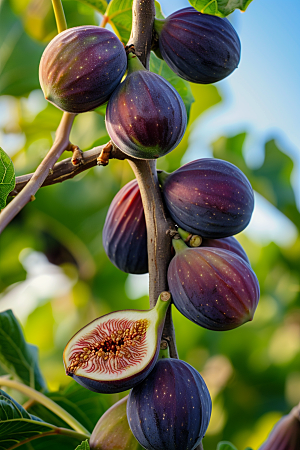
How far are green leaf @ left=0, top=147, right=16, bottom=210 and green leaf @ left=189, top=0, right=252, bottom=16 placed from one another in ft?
1.35

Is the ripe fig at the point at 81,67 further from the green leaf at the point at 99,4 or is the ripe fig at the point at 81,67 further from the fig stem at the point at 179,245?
the green leaf at the point at 99,4

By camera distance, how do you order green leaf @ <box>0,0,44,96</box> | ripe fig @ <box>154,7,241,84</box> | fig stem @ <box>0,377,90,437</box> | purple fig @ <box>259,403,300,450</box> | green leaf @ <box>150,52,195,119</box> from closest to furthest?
ripe fig @ <box>154,7,241,84</box> < purple fig @ <box>259,403,300,450</box> < fig stem @ <box>0,377,90,437</box> < green leaf @ <box>150,52,195,119</box> < green leaf @ <box>0,0,44,96</box>

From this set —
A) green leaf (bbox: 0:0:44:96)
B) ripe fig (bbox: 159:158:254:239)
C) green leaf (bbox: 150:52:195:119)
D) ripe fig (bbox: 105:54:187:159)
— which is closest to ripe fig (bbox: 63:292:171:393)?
ripe fig (bbox: 159:158:254:239)

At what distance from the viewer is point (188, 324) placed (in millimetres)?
2441

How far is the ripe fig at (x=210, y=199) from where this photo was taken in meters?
0.73

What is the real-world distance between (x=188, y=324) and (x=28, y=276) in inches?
36.9

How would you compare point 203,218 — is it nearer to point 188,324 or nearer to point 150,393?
point 150,393

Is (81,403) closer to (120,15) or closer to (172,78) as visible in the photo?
(172,78)

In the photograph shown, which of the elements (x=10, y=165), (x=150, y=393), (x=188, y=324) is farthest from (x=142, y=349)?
(x=188, y=324)

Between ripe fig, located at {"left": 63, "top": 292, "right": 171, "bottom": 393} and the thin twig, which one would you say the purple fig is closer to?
ripe fig, located at {"left": 63, "top": 292, "right": 171, "bottom": 393}

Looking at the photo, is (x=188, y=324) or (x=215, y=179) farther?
(x=188, y=324)

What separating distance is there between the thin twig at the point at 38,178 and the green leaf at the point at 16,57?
1.17 metres

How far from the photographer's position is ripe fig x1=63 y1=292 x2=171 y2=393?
648 millimetres

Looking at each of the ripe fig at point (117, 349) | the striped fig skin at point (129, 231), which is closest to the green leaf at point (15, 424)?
the ripe fig at point (117, 349)
